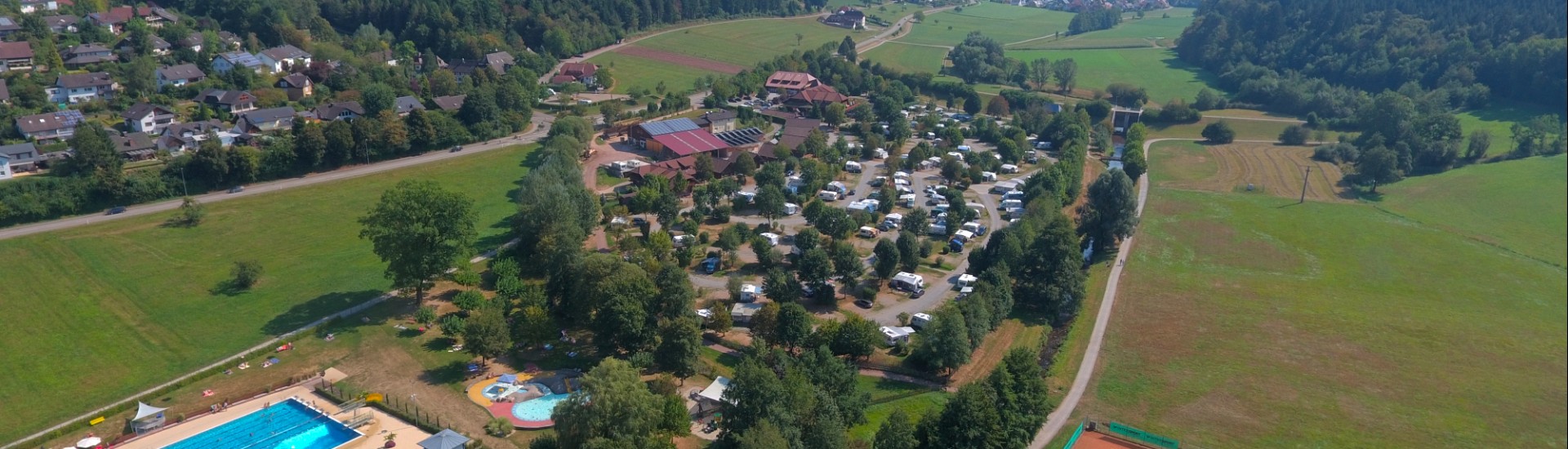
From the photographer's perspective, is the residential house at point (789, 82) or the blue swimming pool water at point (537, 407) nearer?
the blue swimming pool water at point (537, 407)

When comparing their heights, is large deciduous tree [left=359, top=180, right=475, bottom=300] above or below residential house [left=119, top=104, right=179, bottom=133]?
below

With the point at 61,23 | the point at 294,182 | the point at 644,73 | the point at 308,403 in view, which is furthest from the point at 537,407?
the point at 61,23

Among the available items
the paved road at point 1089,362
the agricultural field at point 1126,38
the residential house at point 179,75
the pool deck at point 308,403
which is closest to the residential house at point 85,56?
the residential house at point 179,75

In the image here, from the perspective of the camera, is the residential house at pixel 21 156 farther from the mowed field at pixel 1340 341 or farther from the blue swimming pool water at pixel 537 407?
the mowed field at pixel 1340 341

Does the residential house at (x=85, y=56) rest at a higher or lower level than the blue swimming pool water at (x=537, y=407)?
higher

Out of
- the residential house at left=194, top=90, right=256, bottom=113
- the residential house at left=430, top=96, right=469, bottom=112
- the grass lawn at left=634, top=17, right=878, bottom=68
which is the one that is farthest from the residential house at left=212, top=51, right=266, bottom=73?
the grass lawn at left=634, top=17, right=878, bottom=68

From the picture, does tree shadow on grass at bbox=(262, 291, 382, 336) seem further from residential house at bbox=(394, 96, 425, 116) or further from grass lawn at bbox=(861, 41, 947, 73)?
grass lawn at bbox=(861, 41, 947, 73)
